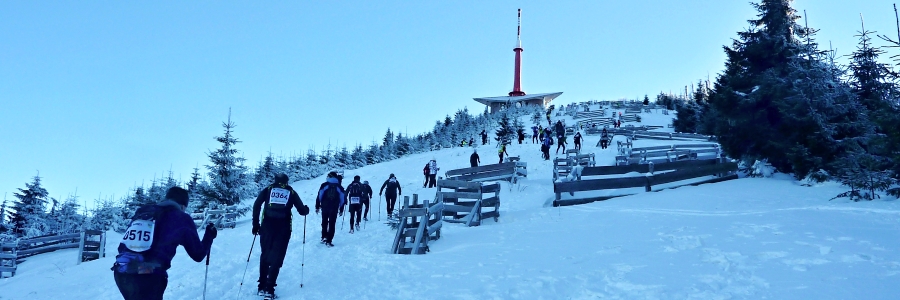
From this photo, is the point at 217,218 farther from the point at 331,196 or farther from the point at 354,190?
the point at 331,196

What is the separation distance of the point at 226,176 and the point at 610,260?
2651cm

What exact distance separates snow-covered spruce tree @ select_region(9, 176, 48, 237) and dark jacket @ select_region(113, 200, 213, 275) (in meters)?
33.4

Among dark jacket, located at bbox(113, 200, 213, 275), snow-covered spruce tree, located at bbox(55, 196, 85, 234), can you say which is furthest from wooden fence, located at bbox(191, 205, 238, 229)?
snow-covered spruce tree, located at bbox(55, 196, 85, 234)

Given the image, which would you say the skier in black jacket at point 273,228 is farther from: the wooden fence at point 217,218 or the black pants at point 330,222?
the wooden fence at point 217,218

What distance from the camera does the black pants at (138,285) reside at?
471 cm

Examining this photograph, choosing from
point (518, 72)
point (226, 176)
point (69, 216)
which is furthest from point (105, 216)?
point (518, 72)

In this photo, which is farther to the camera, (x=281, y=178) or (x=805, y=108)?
(x=805, y=108)

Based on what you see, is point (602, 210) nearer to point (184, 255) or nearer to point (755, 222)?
point (755, 222)

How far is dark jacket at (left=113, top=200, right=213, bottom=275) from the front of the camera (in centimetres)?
473

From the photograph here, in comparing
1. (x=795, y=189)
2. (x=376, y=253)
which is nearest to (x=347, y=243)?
(x=376, y=253)

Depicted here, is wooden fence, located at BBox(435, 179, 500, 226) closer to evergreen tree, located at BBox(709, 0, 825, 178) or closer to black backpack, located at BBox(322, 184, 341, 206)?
black backpack, located at BBox(322, 184, 341, 206)

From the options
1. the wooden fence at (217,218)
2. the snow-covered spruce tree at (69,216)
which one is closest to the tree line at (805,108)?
the wooden fence at (217,218)

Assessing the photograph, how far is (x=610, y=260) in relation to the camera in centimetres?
812

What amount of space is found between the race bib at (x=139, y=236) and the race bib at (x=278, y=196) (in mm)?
2784
